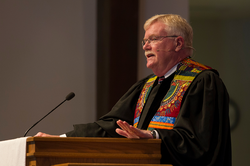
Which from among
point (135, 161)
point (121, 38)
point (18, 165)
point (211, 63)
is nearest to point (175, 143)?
point (135, 161)

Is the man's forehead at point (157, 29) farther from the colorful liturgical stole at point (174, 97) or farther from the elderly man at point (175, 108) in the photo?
the colorful liturgical stole at point (174, 97)

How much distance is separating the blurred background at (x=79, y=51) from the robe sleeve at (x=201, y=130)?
227 cm

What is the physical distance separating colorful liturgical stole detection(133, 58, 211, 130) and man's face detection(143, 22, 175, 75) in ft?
0.42

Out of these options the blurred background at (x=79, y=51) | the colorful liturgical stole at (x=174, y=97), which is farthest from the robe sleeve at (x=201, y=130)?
the blurred background at (x=79, y=51)

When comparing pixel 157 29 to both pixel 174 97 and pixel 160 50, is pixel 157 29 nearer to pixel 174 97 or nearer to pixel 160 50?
pixel 160 50

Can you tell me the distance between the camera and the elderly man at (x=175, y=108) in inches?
92.2

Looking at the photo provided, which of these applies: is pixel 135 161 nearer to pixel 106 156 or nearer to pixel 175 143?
pixel 106 156

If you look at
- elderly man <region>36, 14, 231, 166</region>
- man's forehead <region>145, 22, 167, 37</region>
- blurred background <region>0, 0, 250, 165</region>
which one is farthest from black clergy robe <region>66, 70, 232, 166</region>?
blurred background <region>0, 0, 250, 165</region>

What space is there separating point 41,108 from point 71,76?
706mm

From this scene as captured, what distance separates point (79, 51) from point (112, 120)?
2699 millimetres

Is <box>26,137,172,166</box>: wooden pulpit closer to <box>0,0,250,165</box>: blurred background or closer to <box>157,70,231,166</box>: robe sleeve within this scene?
<box>157,70,231,166</box>: robe sleeve

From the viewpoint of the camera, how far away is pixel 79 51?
5742 millimetres

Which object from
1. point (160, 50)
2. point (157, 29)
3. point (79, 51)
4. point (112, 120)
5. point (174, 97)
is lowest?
point (112, 120)

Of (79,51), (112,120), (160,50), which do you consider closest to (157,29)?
(160,50)
